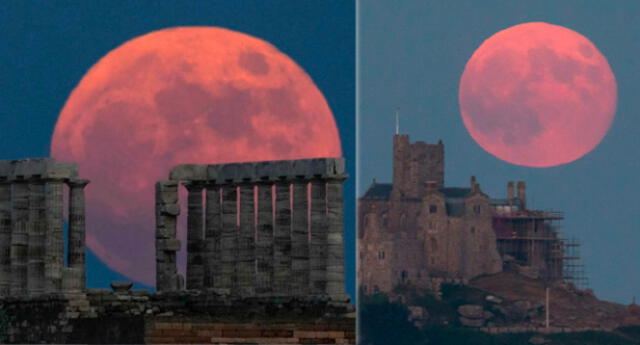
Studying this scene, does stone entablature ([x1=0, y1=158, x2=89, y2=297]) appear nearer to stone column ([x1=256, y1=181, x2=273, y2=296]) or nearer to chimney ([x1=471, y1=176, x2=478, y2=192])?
stone column ([x1=256, y1=181, x2=273, y2=296])

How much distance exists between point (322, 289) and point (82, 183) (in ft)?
26.1

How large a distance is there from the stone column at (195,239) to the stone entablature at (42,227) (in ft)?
14.2

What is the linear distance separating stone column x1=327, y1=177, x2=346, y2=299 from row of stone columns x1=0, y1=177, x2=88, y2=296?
24.4ft

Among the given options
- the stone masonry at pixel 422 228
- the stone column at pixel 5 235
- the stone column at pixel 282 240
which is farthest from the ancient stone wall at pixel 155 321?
the stone masonry at pixel 422 228

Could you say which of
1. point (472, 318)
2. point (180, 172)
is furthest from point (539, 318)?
point (180, 172)

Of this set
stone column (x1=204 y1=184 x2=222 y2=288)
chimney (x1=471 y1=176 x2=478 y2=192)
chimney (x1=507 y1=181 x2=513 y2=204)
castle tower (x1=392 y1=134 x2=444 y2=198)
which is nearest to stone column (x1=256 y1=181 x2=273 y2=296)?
stone column (x1=204 y1=184 x2=222 y2=288)

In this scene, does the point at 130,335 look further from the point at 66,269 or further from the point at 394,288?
the point at 394,288

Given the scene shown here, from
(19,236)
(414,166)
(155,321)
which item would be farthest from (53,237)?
(414,166)

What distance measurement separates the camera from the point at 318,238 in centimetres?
4325

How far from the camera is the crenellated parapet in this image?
141 ft

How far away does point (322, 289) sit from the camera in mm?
42750

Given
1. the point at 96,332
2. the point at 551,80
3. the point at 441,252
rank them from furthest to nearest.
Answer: the point at 441,252 < the point at 551,80 < the point at 96,332

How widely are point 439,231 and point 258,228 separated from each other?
14530 cm

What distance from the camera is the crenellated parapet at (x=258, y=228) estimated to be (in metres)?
43.0
